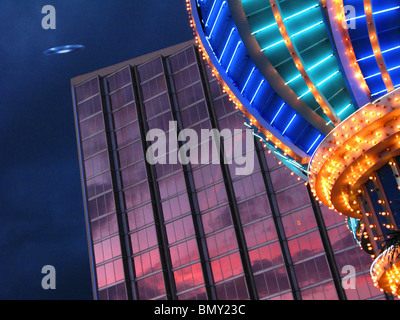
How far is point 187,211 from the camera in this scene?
69.4 metres

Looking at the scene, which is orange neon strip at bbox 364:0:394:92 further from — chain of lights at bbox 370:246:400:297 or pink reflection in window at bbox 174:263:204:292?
pink reflection in window at bbox 174:263:204:292

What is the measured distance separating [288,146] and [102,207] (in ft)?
184

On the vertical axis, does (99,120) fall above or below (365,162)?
above

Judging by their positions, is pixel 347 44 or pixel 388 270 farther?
pixel 388 270

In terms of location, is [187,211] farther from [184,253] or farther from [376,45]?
[376,45]

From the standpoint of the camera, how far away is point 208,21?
2183cm

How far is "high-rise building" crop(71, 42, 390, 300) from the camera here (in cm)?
6281

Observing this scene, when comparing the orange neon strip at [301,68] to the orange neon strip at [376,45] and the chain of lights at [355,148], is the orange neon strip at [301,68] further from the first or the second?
the orange neon strip at [376,45]

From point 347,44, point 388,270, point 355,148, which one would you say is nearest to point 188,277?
point 388,270

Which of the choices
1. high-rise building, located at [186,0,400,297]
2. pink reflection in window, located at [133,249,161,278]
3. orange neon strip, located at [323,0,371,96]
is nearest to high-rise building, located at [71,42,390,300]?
pink reflection in window, located at [133,249,161,278]

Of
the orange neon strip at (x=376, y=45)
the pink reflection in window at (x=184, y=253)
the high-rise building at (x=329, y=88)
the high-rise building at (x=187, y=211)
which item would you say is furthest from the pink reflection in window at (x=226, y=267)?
the orange neon strip at (x=376, y=45)
